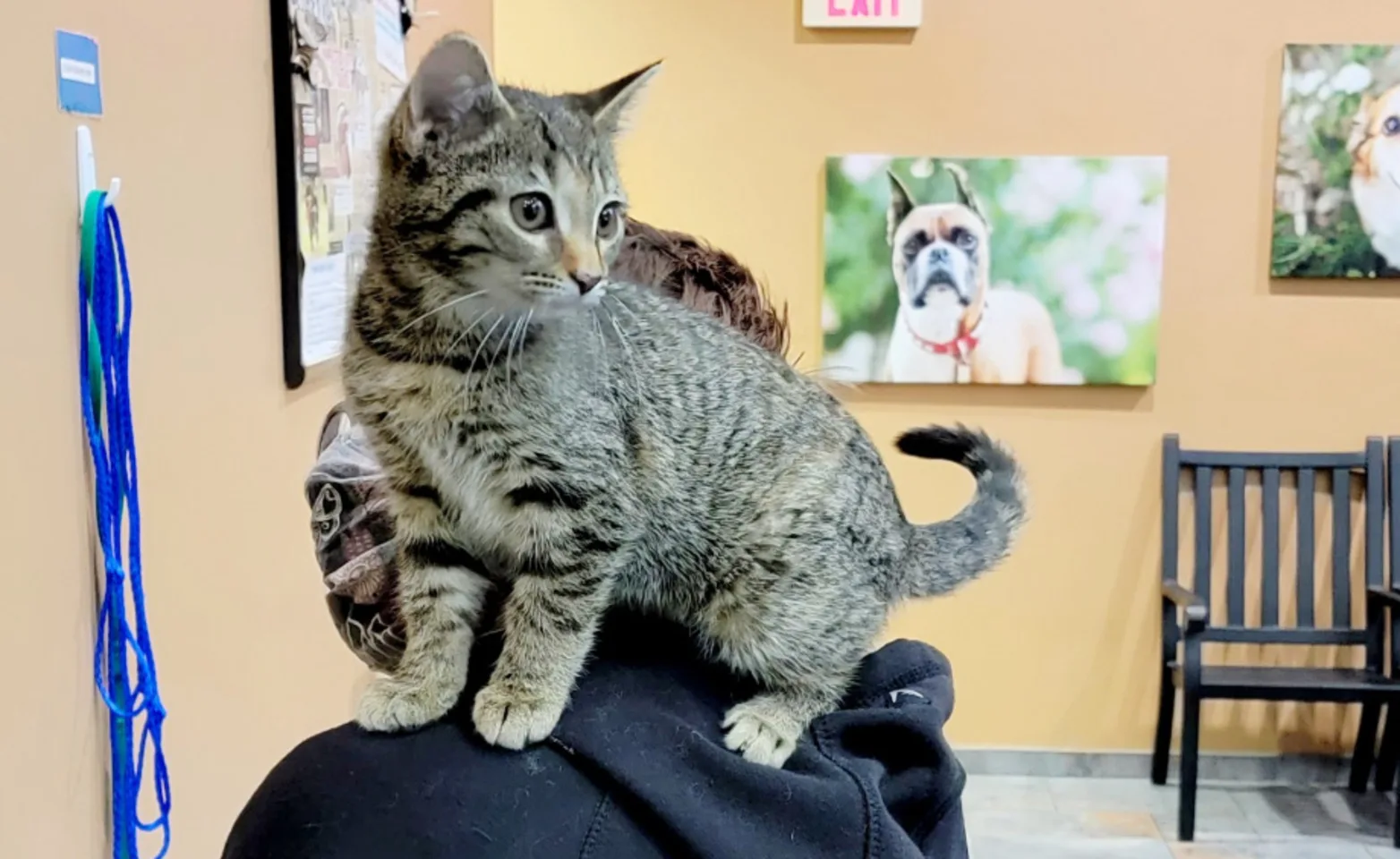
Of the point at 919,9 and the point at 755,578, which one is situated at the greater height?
the point at 919,9

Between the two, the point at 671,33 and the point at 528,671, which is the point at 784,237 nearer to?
the point at 671,33

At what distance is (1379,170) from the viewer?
2.89 m

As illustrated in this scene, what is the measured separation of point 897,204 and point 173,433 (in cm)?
201

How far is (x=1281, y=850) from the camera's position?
2732 mm

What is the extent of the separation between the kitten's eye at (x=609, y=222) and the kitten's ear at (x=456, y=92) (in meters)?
0.12

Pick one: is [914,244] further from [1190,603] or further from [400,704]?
[400,704]

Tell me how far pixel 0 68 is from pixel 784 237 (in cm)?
213

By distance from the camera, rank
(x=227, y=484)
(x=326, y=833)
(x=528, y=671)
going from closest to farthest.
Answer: (x=326, y=833), (x=528, y=671), (x=227, y=484)

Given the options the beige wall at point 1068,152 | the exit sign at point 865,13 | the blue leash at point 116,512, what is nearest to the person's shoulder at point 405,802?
the blue leash at point 116,512

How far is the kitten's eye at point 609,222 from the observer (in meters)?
1.00

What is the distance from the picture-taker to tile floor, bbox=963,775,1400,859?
2.73 m

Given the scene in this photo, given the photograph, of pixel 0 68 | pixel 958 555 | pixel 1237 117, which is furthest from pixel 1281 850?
pixel 0 68

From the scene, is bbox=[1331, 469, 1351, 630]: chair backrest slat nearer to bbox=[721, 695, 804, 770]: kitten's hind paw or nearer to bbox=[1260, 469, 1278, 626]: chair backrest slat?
bbox=[1260, 469, 1278, 626]: chair backrest slat

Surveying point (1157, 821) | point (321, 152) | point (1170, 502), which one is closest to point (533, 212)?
point (321, 152)
